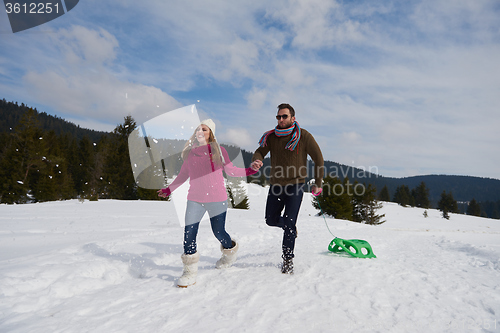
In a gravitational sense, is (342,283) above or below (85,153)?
below

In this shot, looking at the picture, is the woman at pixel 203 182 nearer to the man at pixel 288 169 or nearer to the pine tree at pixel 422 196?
the man at pixel 288 169

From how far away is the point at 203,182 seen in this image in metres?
3.62

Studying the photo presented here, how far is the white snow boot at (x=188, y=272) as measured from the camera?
3.24 meters

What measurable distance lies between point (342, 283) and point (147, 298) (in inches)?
93.0

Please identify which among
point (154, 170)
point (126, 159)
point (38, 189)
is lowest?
point (38, 189)

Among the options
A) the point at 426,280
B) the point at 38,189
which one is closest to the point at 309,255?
the point at 426,280

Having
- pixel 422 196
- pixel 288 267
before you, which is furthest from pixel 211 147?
pixel 422 196

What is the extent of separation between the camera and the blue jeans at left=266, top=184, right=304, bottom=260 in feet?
12.7

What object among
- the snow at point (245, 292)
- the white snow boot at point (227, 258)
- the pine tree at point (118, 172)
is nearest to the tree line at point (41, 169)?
the pine tree at point (118, 172)

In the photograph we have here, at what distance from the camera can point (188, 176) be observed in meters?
3.94

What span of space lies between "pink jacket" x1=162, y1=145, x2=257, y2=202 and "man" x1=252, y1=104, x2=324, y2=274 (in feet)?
1.31

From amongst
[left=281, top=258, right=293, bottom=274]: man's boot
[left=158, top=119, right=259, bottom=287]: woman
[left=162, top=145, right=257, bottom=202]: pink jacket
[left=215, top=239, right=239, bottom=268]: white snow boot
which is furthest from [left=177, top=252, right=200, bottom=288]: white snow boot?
[left=281, top=258, right=293, bottom=274]: man's boot

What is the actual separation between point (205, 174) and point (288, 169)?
1.26 metres

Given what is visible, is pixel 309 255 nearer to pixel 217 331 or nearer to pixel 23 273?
pixel 217 331
